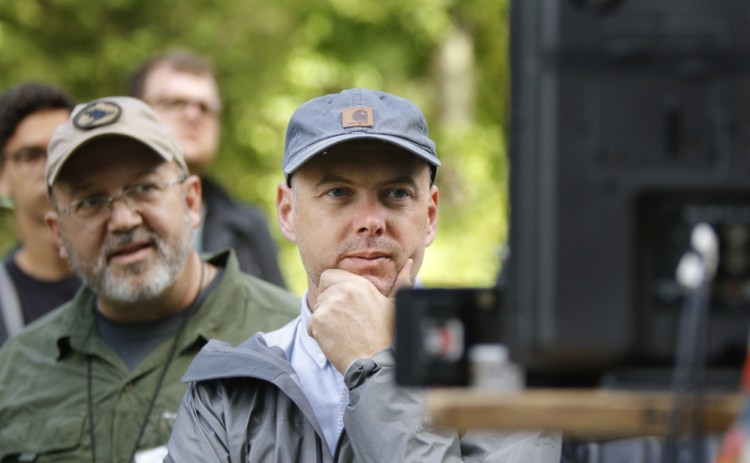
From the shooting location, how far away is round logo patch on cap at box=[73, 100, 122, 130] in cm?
425

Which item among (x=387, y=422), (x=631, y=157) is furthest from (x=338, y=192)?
(x=631, y=157)

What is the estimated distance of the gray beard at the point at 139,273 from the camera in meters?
4.11

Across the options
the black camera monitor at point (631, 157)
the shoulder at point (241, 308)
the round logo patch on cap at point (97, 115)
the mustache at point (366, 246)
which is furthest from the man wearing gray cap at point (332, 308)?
the black camera monitor at point (631, 157)

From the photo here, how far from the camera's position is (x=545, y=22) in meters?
1.86

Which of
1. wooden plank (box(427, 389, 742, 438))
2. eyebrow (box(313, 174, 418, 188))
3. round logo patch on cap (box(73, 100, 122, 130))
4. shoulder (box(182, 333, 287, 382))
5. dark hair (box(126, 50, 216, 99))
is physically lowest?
shoulder (box(182, 333, 287, 382))

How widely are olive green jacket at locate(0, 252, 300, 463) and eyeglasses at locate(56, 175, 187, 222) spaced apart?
311 millimetres

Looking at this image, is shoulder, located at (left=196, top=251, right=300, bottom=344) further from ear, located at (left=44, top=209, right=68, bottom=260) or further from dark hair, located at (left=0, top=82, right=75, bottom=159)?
dark hair, located at (left=0, top=82, right=75, bottom=159)

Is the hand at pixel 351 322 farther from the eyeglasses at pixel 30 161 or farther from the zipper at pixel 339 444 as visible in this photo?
the eyeglasses at pixel 30 161

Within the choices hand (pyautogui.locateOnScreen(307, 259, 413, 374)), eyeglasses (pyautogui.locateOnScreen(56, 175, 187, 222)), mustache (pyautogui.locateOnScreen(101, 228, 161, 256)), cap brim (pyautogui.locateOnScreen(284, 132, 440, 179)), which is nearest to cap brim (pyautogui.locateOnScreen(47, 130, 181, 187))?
eyeglasses (pyautogui.locateOnScreen(56, 175, 187, 222))

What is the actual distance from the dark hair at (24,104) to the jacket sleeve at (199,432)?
7.93ft

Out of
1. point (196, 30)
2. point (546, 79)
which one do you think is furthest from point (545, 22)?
point (196, 30)

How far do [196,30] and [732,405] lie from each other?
9.22m

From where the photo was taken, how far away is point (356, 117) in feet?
11.0

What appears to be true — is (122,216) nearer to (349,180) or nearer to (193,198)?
(193,198)
